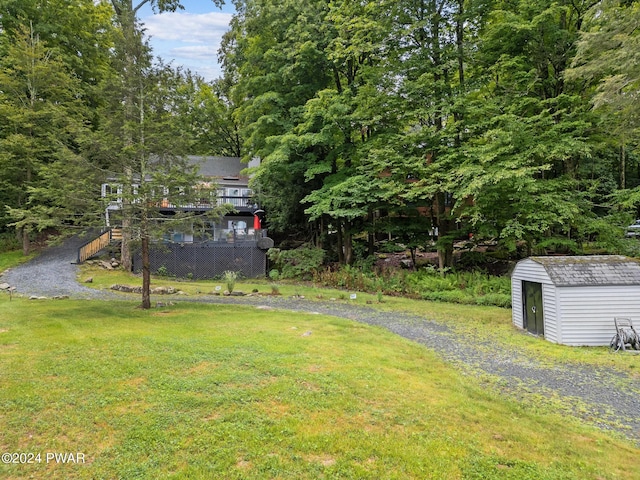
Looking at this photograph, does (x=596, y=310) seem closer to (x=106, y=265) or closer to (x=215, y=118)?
(x=106, y=265)

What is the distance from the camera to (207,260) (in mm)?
18281

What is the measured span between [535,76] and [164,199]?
1421cm

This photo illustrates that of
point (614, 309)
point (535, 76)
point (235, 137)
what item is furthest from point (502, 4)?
point (235, 137)

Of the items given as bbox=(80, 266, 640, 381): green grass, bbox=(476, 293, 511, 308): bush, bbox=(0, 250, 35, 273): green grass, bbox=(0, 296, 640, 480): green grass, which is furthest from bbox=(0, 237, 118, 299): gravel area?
bbox=(476, 293, 511, 308): bush

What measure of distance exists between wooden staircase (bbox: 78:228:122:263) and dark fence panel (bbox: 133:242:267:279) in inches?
107

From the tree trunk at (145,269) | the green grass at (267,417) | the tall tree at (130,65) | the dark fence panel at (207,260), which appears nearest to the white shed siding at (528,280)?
the green grass at (267,417)

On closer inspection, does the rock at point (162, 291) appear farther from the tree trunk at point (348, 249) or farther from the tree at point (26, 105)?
the tree trunk at point (348, 249)

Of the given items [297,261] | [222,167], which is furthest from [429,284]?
[222,167]

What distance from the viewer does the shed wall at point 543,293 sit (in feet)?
28.2

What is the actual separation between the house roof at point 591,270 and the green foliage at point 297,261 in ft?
35.6

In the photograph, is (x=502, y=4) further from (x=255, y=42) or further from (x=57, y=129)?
(x=57, y=129)

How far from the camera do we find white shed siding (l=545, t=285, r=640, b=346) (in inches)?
326

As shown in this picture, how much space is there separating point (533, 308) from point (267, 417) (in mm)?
7954

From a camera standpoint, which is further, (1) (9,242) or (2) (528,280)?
(1) (9,242)
